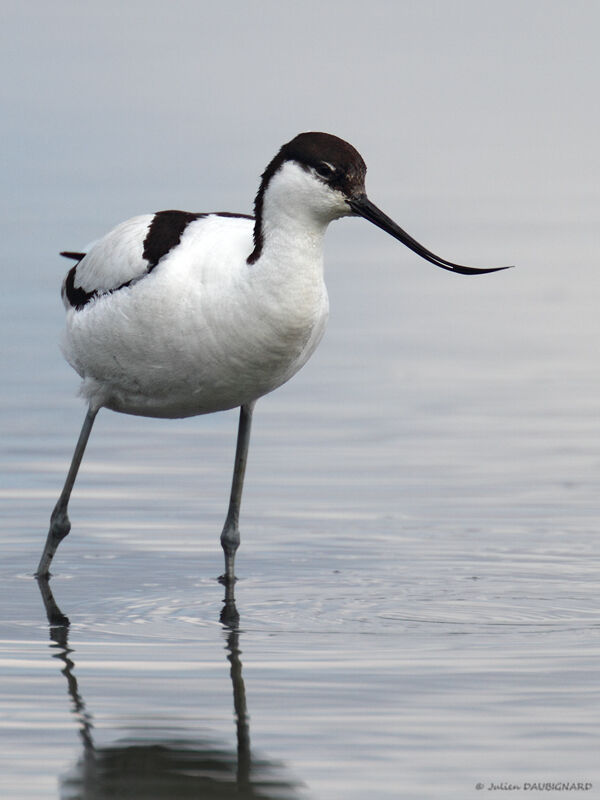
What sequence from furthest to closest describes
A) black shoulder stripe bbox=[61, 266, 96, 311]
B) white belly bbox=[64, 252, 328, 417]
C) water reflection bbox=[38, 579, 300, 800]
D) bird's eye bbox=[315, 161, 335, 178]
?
black shoulder stripe bbox=[61, 266, 96, 311] → white belly bbox=[64, 252, 328, 417] → bird's eye bbox=[315, 161, 335, 178] → water reflection bbox=[38, 579, 300, 800]

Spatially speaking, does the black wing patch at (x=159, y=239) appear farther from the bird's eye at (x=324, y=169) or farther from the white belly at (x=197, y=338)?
the bird's eye at (x=324, y=169)

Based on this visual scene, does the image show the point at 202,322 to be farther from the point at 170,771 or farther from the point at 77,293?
the point at 170,771

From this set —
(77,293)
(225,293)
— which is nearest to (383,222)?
(225,293)

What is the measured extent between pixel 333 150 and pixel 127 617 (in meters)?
2.21

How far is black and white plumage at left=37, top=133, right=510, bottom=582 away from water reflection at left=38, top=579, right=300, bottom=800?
2.46 metres

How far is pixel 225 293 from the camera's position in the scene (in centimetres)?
884

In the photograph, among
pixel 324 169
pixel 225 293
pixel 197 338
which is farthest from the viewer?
pixel 197 338

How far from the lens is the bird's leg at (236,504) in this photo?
383 inches

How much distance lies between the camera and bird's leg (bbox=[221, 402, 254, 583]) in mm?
9719
